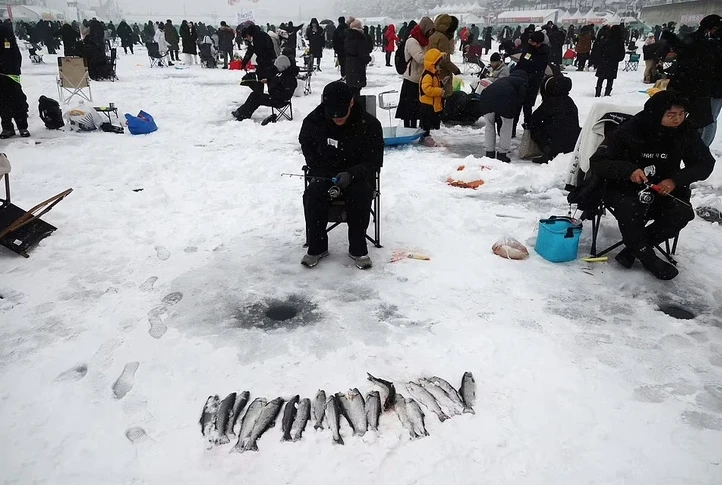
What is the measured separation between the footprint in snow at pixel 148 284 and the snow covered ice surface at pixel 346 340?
3cm

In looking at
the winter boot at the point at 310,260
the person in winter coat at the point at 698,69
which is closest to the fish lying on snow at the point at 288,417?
the winter boot at the point at 310,260

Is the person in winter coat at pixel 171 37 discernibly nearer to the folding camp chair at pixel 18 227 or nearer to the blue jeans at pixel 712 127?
the folding camp chair at pixel 18 227

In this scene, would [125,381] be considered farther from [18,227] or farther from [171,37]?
[171,37]

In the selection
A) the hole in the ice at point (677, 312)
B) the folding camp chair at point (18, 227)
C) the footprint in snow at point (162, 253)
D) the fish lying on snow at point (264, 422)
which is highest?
the folding camp chair at point (18, 227)

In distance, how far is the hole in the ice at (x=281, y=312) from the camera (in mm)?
3406

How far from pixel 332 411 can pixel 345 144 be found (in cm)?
228

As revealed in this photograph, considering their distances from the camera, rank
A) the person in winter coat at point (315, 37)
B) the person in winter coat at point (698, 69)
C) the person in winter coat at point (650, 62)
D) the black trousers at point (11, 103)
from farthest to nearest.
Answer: the person in winter coat at point (315, 37)
the person in winter coat at point (650, 62)
the black trousers at point (11, 103)
the person in winter coat at point (698, 69)

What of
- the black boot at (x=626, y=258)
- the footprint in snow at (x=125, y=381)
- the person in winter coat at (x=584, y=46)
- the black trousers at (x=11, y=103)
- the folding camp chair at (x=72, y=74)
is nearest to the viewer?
the footprint in snow at (x=125, y=381)

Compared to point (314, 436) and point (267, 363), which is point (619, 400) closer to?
point (314, 436)

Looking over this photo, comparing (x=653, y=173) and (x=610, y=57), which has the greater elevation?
(x=610, y=57)

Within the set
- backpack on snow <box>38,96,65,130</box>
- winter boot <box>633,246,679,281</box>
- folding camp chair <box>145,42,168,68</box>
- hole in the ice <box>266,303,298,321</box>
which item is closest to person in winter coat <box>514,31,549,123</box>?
winter boot <box>633,246,679,281</box>

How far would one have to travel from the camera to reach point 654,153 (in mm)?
3902

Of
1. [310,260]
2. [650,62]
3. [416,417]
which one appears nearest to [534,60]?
[310,260]

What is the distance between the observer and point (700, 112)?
5383 mm
